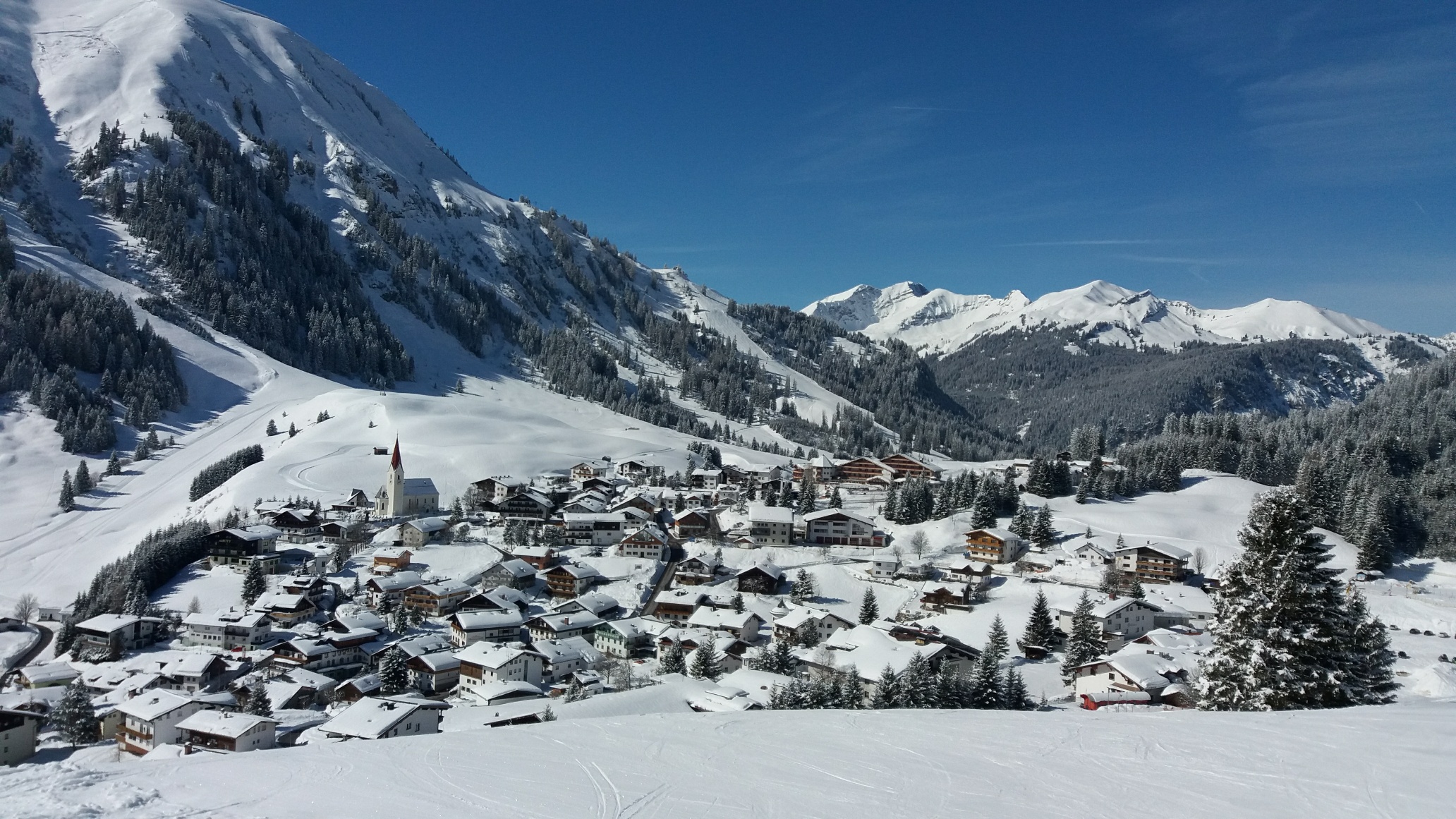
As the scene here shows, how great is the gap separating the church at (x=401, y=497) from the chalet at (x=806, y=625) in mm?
34801

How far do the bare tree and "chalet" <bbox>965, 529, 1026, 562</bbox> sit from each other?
191 feet

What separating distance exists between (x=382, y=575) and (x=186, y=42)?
175379 millimetres

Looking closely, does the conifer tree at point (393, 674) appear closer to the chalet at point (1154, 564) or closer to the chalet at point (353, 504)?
the chalet at point (353, 504)

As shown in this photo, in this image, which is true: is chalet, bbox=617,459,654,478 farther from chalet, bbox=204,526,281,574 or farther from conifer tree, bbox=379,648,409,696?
conifer tree, bbox=379,648,409,696

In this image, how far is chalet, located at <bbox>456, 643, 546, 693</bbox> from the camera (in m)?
35.1

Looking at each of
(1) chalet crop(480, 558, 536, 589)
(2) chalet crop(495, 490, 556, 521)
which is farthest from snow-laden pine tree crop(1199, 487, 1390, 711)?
(2) chalet crop(495, 490, 556, 521)

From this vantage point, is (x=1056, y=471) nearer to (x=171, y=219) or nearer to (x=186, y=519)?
(x=186, y=519)

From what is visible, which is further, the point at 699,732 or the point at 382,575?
the point at 382,575

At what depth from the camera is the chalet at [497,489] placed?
64750 mm

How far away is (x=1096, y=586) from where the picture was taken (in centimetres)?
4531

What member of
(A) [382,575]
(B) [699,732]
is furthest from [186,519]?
(B) [699,732]

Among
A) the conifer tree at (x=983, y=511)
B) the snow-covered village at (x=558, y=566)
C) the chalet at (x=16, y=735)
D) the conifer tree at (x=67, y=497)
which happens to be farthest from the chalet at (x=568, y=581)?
the conifer tree at (x=67, y=497)

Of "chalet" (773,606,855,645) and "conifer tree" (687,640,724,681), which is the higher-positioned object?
"chalet" (773,606,855,645)

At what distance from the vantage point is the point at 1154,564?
47375 mm
